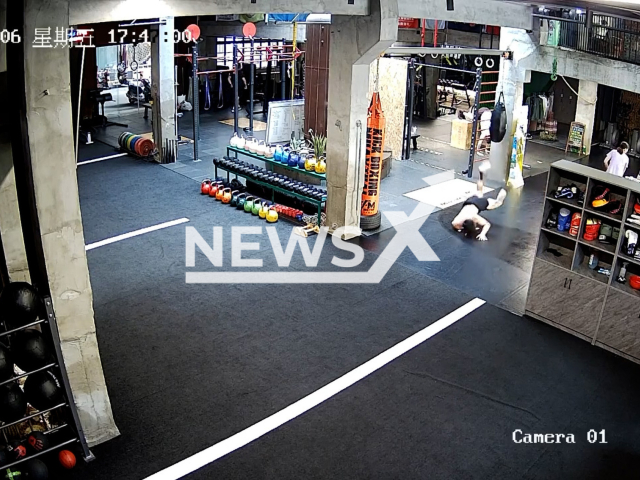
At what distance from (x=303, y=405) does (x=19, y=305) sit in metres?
2.68

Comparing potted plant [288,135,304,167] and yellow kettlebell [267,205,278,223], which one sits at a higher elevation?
potted plant [288,135,304,167]

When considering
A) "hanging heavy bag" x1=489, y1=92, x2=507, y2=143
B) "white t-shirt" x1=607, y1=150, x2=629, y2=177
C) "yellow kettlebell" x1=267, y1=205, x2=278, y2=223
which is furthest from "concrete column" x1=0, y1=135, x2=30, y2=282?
"white t-shirt" x1=607, y1=150, x2=629, y2=177

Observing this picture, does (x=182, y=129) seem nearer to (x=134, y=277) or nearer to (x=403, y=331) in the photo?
(x=134, y=277)

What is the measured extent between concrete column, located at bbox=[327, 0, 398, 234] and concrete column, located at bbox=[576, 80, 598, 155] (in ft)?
26.0

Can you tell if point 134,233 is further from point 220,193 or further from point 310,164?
point 310,164

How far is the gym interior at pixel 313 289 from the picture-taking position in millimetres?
5445

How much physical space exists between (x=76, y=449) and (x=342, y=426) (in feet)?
7.47

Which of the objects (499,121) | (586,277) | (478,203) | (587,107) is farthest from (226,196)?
(587,107)

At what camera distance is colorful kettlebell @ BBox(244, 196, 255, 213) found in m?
11.1

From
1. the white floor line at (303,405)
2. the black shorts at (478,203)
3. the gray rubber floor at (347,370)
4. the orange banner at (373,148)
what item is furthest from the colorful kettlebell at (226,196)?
the white floor line at (303,405)

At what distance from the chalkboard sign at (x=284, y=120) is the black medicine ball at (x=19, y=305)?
31.0 ft

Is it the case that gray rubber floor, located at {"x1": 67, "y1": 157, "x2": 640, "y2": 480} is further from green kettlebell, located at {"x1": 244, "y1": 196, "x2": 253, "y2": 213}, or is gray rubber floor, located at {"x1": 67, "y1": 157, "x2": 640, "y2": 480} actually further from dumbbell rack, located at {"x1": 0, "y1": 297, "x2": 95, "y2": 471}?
green kettlebell, located at {"x1": 244, "y1": 196, "x2": 253, "y2": 213}

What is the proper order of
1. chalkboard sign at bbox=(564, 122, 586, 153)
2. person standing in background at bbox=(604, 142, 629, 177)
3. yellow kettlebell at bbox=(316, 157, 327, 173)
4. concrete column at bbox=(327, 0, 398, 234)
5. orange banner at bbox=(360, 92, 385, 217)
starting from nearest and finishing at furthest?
concrete column at bbox=(327, 0, 398, 234) → orange banner at bbox=(360, 92, 385, 217) → yellow kettlebell at bbox=(316, 157, 327, 173) → person standing in background at bbox=(604, 142, 629, 177) → chalkboard sign at bbox=(564, 122, 586, 153)

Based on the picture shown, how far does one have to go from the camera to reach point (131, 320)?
7.82m
